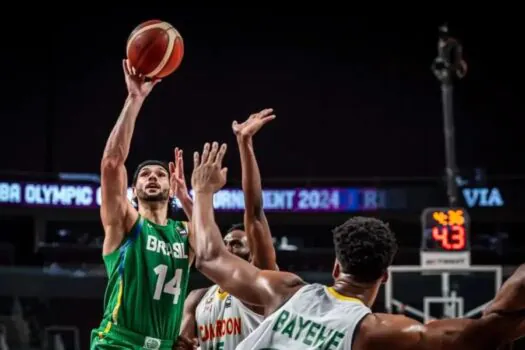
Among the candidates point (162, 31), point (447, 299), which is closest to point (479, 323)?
point (162, 31)

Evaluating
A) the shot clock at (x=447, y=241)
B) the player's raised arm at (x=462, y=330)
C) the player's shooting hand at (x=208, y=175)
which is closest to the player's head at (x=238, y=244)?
the player's shooting hand at (x=208, y=175)

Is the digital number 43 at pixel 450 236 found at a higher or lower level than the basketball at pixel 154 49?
lower

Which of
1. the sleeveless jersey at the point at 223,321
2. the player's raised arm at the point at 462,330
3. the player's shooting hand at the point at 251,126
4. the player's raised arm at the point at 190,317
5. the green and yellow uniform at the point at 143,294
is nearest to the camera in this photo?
the player's raised arm at the point at 462,330


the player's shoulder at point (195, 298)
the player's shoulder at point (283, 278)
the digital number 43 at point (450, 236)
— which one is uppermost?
the digital number 43 at point (450, 236)

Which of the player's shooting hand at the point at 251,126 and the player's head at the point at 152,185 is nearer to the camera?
the player's shooting hand at the point at 251,126

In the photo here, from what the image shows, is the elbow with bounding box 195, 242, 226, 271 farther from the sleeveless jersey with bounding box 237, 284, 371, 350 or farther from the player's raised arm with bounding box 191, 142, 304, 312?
the sleeveless jersey with bounding box 237, 284, 371, 350

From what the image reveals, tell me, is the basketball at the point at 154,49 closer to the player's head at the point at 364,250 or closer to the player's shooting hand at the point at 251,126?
the player's shooting hand at the point at 251,126

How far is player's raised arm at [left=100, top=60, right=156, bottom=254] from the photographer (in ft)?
15.5

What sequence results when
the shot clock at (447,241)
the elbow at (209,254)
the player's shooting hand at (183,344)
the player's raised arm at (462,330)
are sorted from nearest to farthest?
the player's raised arm at (462,330), the elbow at (209,254), the player's shooting hand at (183,344), the shot clock at (447,241)

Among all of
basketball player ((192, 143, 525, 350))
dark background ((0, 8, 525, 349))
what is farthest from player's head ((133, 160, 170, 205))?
dark background ((0, 8, 525, 349))

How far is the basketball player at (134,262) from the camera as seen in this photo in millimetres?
4754

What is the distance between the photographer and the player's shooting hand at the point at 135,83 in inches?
192

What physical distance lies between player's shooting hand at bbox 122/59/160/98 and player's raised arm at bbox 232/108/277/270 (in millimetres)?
603

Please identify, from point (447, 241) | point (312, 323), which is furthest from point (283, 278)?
point (447, 241)
